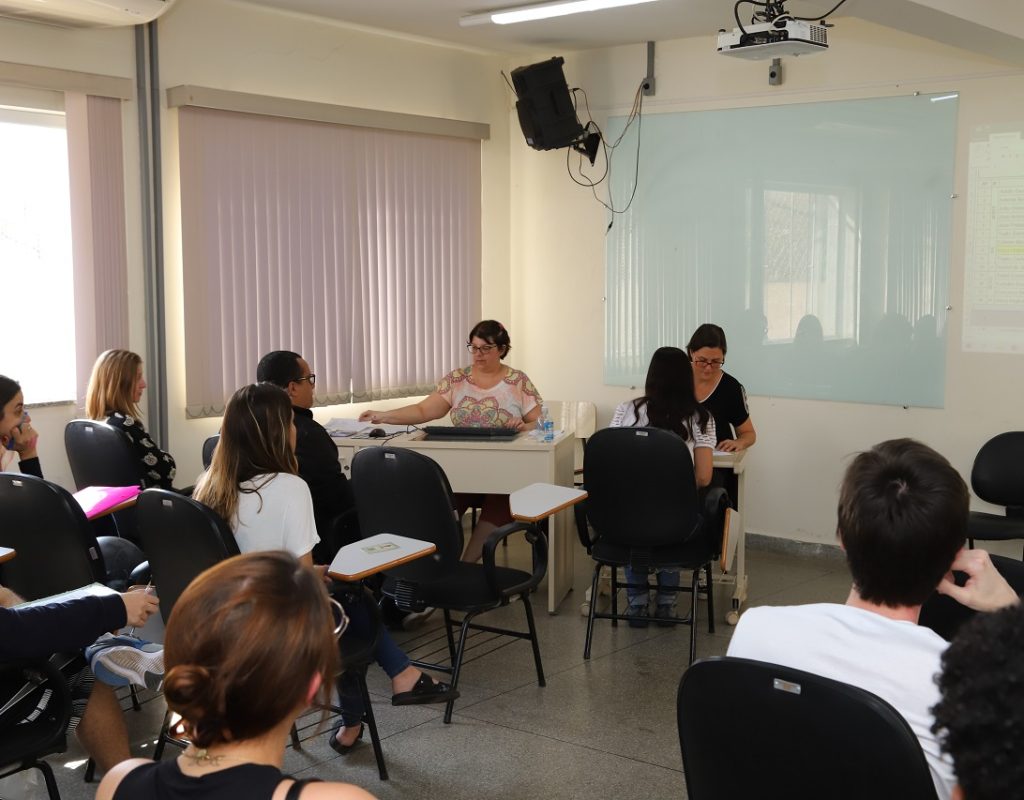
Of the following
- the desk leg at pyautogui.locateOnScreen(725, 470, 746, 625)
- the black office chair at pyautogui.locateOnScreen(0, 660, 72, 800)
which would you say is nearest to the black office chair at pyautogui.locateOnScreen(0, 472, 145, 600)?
the black office chair at pyautogui.locateOnScreen(0, 660, 72, 800)

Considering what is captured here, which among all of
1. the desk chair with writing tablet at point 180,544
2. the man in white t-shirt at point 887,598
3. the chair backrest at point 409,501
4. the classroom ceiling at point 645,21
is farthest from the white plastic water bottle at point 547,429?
the man in white t-shirt at point 887,598

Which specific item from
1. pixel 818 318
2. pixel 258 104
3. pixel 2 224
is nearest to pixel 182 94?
pixel 258 104

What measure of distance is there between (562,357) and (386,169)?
1.63m

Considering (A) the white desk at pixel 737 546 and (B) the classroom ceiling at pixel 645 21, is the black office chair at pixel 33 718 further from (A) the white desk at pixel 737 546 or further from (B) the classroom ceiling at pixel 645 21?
(B) the classroom ceiling at pixel 645 21

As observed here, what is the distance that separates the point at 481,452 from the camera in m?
4.98

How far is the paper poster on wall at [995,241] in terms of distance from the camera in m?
5.49

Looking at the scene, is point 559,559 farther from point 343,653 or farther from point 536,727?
point 343,653

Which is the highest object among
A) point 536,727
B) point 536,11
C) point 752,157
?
point 536,11

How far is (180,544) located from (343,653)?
21.9 inches

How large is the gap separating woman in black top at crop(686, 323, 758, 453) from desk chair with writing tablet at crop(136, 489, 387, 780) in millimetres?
2470

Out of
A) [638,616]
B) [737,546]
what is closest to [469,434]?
[638,616]

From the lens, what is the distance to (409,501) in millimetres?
3877

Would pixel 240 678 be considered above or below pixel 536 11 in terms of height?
below

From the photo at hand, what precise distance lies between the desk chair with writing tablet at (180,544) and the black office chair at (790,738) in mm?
1353
